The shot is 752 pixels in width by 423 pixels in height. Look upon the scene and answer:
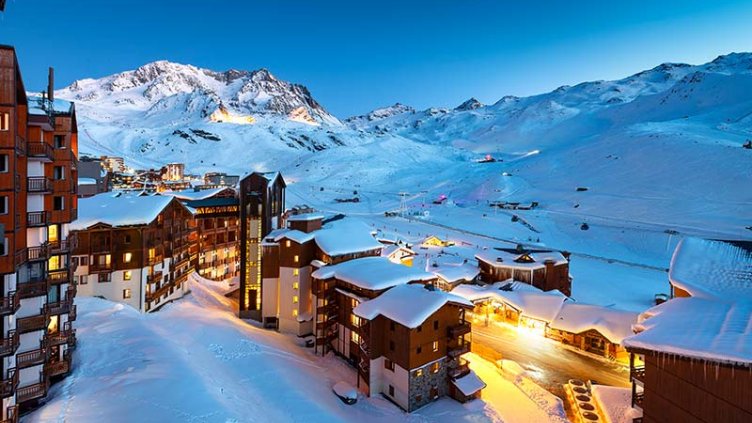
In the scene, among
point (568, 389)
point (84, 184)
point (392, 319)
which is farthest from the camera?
point (84, 184)

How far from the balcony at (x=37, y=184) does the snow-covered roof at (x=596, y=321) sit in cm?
3230

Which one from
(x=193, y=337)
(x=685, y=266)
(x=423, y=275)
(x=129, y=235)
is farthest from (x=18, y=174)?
(x=685, y=266)

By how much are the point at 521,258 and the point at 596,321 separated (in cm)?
1111

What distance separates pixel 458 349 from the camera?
79.2 ft

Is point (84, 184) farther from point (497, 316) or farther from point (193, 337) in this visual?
point (497, 316)

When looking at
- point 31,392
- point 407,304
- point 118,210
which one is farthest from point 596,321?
point 118,210

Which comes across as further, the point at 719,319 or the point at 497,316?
the point at 497,316

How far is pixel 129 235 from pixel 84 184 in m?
20.8

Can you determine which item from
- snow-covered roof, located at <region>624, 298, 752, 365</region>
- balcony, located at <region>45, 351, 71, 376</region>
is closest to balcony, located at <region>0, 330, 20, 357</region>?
balcony, located at <region>45, 351, 71, 376</region>

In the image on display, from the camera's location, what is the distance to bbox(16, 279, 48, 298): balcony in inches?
592

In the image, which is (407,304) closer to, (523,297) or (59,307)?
(523,297)

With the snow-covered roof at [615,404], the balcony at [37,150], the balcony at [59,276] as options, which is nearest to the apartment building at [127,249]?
the balcony at [59,276]

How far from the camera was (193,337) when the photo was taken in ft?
83.3

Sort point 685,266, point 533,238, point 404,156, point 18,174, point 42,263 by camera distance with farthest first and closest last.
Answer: point 404,156 → point 533,238 → point 685,266 → point 42,263 → point 18,174
